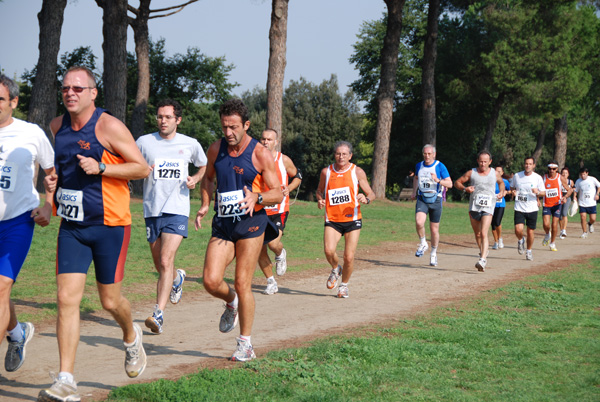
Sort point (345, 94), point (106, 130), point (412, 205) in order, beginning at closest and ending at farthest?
1. point (106, 130)
2. point (412, 205)
3. point (345, 94)

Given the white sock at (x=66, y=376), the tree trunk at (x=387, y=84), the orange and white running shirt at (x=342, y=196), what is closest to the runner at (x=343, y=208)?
the orange and white running shirt at (x=342, y=196)

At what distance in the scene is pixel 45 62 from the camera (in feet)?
73.2

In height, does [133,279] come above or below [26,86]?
below

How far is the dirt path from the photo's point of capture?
228 inches

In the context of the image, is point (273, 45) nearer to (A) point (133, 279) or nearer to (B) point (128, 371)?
(A) point (133, 279)

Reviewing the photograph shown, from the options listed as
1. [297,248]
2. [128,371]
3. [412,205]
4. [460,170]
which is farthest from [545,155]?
[128,371]

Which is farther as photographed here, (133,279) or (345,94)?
(345,94)

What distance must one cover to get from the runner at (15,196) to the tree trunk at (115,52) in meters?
19.0

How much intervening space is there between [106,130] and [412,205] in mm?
26345

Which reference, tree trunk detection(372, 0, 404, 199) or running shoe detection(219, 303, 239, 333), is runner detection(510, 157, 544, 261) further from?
tree trunk detection(372, 0, 404, 199)

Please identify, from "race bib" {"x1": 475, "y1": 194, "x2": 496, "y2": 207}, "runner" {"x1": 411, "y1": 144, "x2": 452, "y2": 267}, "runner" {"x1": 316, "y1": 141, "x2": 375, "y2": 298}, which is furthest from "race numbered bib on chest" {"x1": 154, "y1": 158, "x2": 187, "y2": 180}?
"race bib" {"x1": 475, "y1": 194, "x2": 496, "y2": 207}

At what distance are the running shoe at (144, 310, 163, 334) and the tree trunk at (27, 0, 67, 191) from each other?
16655 mm

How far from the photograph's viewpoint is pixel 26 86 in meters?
47.7

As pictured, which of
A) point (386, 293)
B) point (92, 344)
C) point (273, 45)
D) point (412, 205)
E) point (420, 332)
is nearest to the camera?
point (92, 344)
